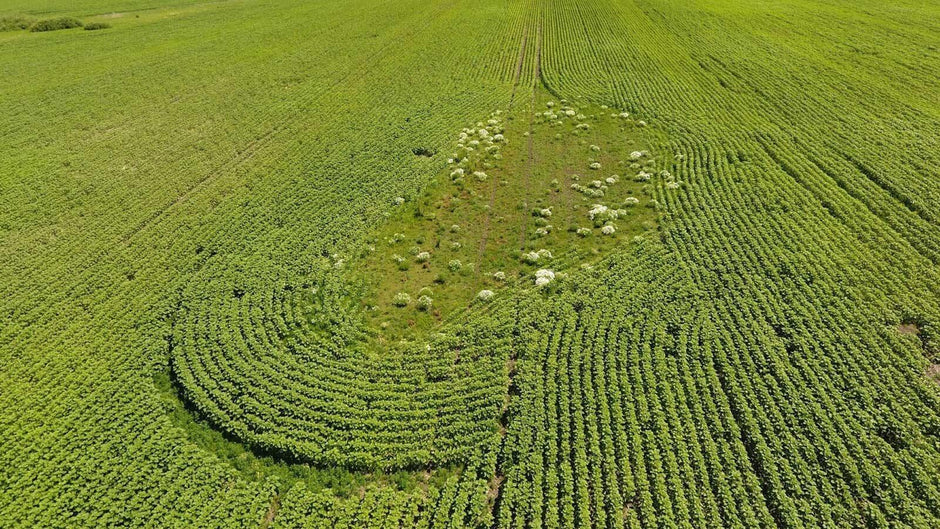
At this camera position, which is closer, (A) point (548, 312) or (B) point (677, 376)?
(B) point (677, 376)

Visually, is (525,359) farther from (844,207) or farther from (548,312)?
(844,207)

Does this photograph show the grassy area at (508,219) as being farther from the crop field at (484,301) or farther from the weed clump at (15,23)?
→ the weed clump at (15,23)

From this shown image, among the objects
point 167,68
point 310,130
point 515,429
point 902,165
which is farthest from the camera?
point 167,68

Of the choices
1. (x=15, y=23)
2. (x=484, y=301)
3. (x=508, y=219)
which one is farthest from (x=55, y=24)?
(x=484, y=301)

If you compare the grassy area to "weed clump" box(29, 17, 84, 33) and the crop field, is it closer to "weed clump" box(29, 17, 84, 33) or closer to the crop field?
the crop field

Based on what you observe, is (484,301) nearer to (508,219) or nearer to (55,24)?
(508,219)

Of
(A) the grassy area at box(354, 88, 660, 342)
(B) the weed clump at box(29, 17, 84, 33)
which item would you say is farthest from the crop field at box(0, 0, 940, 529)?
(B) the weed clump at box(29, 17, 84, 33)

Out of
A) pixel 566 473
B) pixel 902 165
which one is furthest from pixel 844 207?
pixel 566 473
